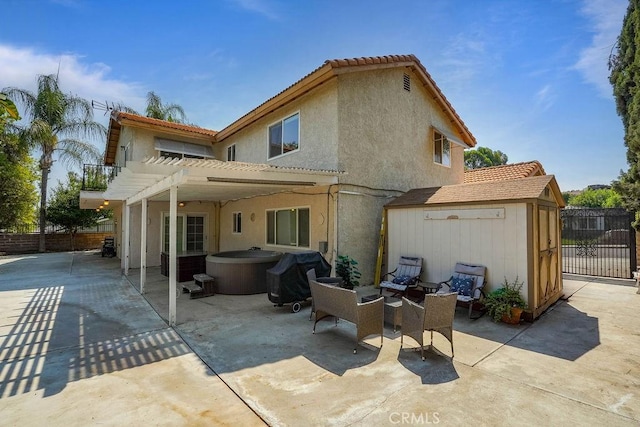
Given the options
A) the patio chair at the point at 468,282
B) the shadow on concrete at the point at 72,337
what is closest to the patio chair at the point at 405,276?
the patio chair at the point at 468,282

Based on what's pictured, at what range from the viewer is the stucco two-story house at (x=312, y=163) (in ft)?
27.3

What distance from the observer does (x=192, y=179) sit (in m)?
6.49

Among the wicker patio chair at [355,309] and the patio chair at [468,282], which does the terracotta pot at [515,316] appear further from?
the wicker patio chair at [355,309]

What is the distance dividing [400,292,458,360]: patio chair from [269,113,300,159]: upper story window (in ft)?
24.2

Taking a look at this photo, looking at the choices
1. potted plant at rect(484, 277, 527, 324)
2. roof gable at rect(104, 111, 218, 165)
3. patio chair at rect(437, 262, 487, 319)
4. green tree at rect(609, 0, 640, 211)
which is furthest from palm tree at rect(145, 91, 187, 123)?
green tree at rect(609, 0, 640, 211)

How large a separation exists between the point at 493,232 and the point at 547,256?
5.10 feet

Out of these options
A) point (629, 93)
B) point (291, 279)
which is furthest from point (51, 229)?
point (629, 93)

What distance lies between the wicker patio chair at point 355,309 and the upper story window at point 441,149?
9507 millimetres

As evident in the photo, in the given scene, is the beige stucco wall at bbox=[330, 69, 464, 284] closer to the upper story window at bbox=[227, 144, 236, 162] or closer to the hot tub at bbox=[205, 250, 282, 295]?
the hot tub at bbox=[205, 250, 282, 295]

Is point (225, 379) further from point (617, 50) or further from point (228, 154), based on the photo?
point (617, 50)

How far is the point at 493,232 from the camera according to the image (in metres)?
7.07

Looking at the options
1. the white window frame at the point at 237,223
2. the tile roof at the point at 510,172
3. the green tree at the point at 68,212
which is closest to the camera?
the tile roof at the point at 510,172

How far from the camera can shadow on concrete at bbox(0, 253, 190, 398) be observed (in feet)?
13.9

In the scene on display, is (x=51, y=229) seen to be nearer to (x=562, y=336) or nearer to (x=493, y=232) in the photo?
(x=493, y=232)
